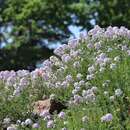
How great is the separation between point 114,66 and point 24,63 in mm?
28622

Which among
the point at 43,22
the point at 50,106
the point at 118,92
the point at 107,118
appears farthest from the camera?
the point at 43,22

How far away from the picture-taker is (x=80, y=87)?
7801mm

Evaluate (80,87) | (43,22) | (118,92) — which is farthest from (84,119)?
(43,22)

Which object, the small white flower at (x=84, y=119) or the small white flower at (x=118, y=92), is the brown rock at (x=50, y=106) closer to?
the small white flower at (x=118, y=92)

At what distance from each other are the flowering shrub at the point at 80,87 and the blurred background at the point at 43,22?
2570cm

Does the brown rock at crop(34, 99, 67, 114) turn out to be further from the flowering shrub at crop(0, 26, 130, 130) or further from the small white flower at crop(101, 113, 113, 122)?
the small white flower at crop(101, 113, 113, 122)

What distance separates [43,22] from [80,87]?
1138 inches

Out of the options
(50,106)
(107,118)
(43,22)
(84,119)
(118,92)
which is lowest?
(107,118)

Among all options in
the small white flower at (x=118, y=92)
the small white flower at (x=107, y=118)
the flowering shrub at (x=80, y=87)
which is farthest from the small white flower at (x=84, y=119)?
the small white flower at (x=118, y=92)

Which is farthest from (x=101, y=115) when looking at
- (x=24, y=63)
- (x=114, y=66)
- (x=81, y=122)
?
(x=24, y=63)

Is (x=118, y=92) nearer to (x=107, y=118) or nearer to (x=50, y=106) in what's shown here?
(x=107, y=118)

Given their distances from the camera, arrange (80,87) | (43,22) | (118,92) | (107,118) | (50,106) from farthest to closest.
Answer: (43,22) → (50,106) → (80,87) → (118,92) → (107,118)

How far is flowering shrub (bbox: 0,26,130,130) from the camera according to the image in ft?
22.3

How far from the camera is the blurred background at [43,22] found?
3519cm
